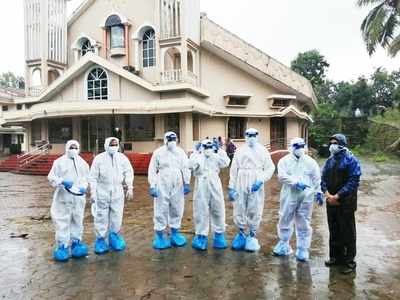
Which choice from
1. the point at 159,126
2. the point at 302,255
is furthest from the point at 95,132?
the point at 302,255

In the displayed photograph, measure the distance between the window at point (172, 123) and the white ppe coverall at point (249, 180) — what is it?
14147mm

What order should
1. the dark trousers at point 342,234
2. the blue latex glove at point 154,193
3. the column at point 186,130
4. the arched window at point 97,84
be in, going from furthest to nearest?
1. the arched window at point 97,84
2. the column at point 186,130
3. the blue latex glove at point 154,193
4. the dark trousers at point 342,234

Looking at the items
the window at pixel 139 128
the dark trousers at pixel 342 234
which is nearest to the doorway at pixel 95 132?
the window at pixel 139 128

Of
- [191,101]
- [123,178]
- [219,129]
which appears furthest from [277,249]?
[219,129]

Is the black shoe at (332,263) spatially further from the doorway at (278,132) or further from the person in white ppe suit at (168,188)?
the doorway at (278,132)

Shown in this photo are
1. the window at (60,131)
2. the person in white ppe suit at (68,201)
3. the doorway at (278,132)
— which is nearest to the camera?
the person in white ppe suit at (68,201)

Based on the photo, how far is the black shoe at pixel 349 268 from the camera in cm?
490

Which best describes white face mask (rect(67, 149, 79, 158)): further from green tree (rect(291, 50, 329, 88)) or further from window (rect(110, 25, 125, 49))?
green tree (rect(291, 50, 329, 88))

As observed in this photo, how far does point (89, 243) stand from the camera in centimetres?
635

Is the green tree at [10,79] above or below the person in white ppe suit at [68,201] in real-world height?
above

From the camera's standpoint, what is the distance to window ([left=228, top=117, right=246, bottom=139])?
22281 millimetres

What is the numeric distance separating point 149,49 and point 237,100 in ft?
18.4

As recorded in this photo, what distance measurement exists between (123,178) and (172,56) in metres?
17.0

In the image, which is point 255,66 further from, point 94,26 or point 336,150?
point 336,150
